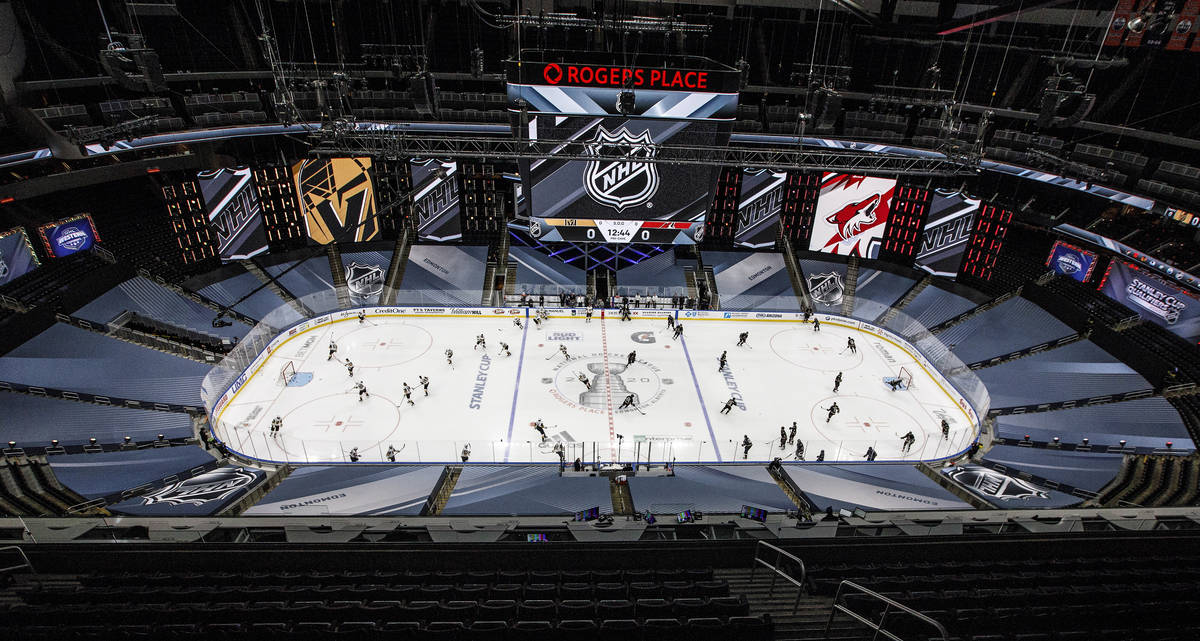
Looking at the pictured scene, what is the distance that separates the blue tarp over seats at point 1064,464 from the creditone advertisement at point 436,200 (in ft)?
80.7

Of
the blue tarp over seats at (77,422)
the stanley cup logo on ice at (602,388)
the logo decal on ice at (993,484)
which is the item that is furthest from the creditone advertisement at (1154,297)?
the blue tarp over seats at (77,422)

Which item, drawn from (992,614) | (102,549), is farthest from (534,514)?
(992,614)

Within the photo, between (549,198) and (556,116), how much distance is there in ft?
11.5

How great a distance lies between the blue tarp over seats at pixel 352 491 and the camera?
12.6 metres

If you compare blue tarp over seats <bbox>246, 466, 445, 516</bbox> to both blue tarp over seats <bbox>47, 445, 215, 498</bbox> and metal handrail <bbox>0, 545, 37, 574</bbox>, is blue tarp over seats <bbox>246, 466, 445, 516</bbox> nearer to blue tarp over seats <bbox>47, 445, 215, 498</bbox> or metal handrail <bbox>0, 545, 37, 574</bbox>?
blue tarp over seats <bbox>47, 445, 215, 498</bbox>

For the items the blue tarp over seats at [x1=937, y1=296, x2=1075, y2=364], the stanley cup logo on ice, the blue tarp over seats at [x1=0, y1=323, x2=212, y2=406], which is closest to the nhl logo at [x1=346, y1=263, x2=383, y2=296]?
the blue tarp over seats at [x1=0, y1=323, x2=212, y2=406]

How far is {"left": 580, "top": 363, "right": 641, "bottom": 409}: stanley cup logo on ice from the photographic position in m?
19.8

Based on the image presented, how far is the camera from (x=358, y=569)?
9.65 m

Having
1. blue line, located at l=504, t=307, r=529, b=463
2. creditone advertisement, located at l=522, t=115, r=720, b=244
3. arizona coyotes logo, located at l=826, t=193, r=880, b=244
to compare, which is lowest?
blue line, located at l=504, t=307, r=529, b=463

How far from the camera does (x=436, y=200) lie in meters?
28.1

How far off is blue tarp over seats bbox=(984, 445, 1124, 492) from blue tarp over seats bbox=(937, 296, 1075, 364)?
6081 mm

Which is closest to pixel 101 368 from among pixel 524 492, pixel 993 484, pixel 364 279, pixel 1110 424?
pixel 364 279

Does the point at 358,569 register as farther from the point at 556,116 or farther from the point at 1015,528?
the point at 556,116

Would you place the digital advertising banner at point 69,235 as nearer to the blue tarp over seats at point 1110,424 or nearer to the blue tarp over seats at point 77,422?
the blue tarp over seats at point 77,422
